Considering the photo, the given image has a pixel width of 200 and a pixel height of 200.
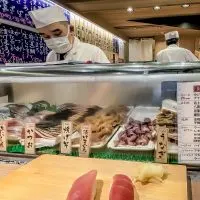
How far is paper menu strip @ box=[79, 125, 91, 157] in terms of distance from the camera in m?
1.39

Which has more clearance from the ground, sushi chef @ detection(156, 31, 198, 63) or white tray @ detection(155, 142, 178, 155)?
sushi chef @ detection(156, 31, 198, 63)

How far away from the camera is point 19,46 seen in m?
3.64

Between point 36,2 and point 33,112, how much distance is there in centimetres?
261

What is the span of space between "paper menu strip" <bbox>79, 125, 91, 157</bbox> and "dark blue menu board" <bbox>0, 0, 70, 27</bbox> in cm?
244

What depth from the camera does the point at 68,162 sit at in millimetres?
1345

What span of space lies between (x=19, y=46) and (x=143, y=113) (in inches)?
92.3

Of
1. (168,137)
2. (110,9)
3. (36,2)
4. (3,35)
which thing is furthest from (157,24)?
(168,137)

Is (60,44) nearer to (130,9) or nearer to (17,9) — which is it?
(17,9)

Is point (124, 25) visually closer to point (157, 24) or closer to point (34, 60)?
point (157, 24)

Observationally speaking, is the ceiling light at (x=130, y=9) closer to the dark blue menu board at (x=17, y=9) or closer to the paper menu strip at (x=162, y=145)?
the dark blue menu board at (x=17, y=9)

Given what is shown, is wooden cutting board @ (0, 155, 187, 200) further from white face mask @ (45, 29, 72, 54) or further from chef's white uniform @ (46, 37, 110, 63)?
chef's white uniform @ (46, 37, 110, 63)

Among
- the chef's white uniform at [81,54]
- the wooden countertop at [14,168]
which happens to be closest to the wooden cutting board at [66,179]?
the wooden countertop at [14,168]

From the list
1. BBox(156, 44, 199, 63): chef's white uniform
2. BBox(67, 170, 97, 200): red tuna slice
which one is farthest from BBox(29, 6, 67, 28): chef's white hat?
BBox(156, 44, 199, 63): chef's white uniform

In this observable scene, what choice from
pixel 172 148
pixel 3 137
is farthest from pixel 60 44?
pixel 172 148
